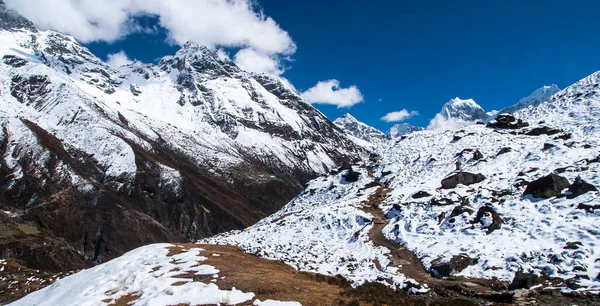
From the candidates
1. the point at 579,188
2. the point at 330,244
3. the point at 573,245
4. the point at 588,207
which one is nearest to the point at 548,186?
the point at 579,188

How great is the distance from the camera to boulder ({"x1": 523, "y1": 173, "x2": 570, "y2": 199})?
45.2 meters

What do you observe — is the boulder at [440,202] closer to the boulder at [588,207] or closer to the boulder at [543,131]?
the boulder at [588,207]

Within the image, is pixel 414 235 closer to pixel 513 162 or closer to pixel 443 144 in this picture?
pixel 513 162

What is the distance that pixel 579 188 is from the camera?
4338 centimetres

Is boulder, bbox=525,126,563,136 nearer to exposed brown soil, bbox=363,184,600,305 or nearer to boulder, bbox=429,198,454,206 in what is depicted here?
boulder, bbox=429,198,454,206

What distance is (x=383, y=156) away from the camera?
325 feet

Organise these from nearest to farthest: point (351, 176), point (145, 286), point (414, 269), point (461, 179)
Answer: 1. point (145, 286)
2. point (414, 269)
3. point (461, 179)
4. point (351, 176)

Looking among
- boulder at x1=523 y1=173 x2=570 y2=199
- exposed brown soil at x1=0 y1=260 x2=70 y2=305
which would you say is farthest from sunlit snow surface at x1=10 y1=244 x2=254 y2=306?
boulder at x1=523 y1=173 x2=570 y2=199

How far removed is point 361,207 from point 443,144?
3480 centimetres

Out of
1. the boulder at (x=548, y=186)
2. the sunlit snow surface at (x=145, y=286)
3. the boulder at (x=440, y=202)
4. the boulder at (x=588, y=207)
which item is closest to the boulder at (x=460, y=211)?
the boulder at (x=440, y=202)

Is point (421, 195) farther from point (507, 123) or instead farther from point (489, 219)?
point (507, 123)

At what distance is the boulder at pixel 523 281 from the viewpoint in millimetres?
29719

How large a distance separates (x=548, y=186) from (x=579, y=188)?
3.16 meters

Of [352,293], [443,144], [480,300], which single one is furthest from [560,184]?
[443,144]
